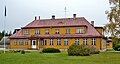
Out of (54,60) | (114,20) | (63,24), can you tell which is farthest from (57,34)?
(54,60)

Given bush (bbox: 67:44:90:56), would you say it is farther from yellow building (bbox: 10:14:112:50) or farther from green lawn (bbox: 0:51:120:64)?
yellow building (bbox: 10:14:112:50)

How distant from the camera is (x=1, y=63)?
826 inches

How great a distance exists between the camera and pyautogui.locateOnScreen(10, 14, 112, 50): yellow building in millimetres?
60213

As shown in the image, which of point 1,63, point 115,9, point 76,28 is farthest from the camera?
point 76,28

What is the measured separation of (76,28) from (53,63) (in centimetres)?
4016

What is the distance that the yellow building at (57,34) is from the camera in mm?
60213

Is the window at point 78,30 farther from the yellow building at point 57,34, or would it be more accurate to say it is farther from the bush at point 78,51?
the bush at point 78,51

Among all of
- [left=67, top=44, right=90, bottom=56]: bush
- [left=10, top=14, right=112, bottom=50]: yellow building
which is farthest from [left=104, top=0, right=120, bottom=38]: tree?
[left=10, top=14, right=112, bottom=50]: yellow building

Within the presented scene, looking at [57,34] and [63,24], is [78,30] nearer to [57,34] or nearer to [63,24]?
[63,24]

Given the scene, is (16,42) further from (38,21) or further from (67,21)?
(67,21)

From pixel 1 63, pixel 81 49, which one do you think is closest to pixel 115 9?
pixel 81 49

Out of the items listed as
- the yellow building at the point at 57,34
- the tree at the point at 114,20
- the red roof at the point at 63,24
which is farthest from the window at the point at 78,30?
the tree at the point at 114,20

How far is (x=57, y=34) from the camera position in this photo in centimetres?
6356

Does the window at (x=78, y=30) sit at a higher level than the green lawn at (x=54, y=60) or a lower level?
higher
